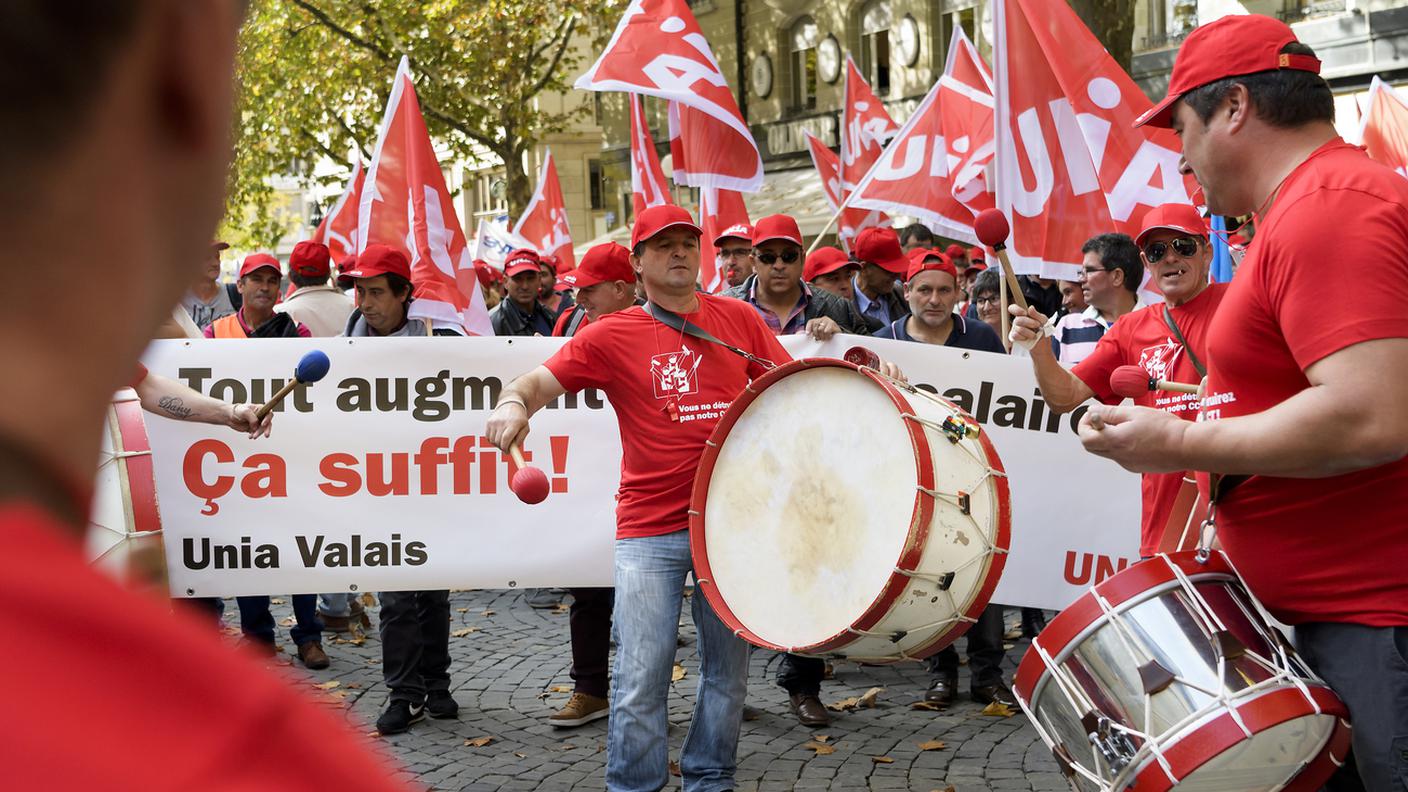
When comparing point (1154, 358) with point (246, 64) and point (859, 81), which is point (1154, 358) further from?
point (859, 81)

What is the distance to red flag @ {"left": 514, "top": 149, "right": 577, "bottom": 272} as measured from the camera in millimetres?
17389

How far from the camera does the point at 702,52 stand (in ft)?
33.0

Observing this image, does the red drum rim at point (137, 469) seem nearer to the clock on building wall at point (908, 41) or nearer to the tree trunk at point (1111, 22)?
the tree trunk at point (1111, 22)

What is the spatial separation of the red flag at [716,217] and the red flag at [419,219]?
2.01 metres

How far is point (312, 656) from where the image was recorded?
8125 mm

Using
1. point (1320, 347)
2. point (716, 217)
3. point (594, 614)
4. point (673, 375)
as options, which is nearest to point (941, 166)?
point (716, 217)

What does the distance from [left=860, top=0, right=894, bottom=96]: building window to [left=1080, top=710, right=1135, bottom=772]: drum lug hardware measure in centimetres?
2874

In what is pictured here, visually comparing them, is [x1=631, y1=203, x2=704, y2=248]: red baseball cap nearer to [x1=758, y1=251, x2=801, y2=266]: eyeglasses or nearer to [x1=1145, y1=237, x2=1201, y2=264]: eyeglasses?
[x1=1145, y1=237, x2=1201, y2=264]: eyeglasses

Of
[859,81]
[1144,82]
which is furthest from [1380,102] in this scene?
[1144,82]

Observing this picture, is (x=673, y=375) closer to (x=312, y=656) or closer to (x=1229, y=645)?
(x=1229, y=645)

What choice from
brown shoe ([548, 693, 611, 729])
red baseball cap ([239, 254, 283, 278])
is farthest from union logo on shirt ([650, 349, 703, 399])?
red baseball cap ([239, 254, 283, 278])

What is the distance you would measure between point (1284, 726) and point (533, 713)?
4.87m

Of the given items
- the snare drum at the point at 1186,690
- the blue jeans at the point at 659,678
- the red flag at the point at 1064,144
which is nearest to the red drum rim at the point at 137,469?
the blue jeans at the point at 659,678

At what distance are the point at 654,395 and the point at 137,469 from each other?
184 centimetres
